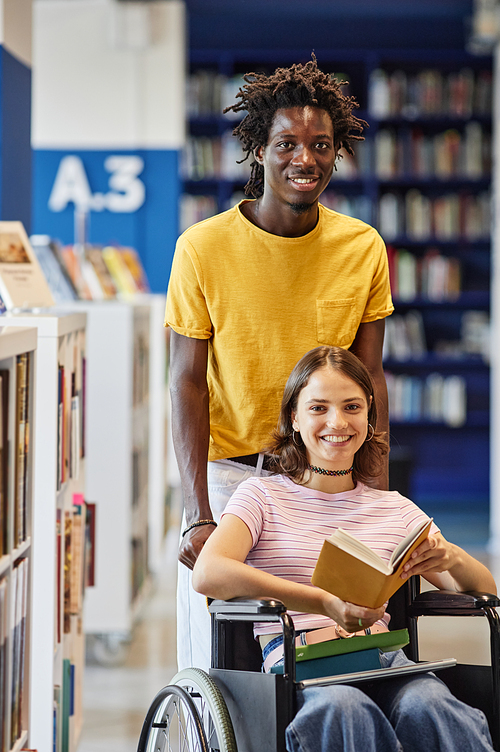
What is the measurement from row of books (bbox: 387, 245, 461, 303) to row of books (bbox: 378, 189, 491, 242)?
14 centimetres

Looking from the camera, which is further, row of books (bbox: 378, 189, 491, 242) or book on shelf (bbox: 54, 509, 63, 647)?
row of books (bbox: 378, 189, 491, 242)

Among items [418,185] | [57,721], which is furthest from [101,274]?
[418,185]

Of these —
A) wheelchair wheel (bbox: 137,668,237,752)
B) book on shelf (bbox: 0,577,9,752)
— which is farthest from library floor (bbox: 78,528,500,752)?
book on shelf (bbox: 0,577,9,752)

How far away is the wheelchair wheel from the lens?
4.77 feet

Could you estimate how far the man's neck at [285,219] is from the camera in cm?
176

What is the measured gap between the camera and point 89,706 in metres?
2.89

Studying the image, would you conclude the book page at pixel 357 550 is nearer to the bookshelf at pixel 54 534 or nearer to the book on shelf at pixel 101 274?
the bookshelf at pixel 54 534

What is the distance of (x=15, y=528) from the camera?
1.62m

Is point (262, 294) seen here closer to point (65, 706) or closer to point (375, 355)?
point (375, 355)

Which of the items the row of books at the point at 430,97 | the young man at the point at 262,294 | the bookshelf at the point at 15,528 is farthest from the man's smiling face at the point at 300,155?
the row of books at the point at 430,97

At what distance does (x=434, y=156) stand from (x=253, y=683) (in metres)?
5.40

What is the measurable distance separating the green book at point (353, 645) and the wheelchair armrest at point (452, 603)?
128 millimetres

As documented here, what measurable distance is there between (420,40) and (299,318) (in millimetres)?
5571

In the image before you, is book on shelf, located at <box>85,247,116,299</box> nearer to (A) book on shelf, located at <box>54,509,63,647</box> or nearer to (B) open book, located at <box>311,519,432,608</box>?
(A) book on shelf, located at <box>54,509,63,647</box>
